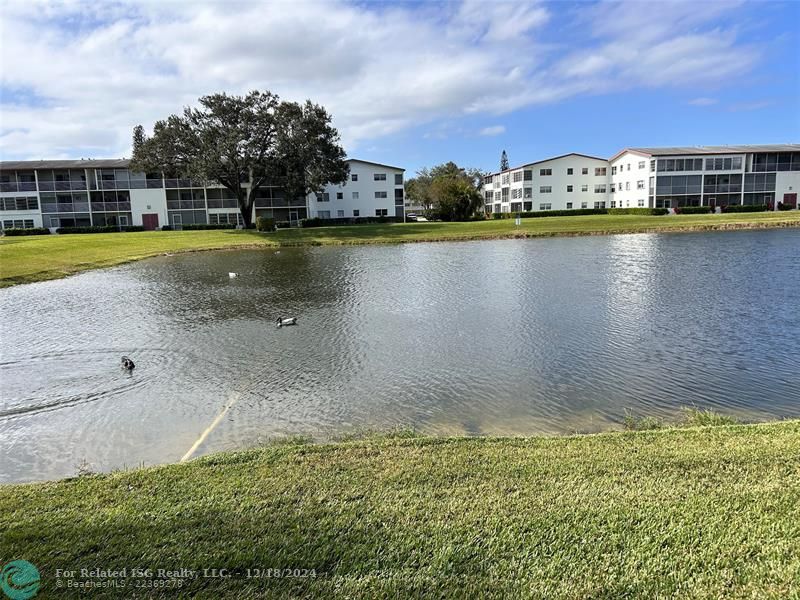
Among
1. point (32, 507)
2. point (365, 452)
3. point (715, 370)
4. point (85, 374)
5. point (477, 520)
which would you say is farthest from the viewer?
point (85, 374)

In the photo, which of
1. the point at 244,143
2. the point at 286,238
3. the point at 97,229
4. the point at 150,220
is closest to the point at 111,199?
the point at 150,220

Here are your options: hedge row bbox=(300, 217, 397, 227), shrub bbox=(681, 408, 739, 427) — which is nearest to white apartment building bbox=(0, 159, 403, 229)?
hedge row bbox=(300, 217, 397, 227)

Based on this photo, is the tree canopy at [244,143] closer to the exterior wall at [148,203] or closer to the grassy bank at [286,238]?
the grassy bank at [286,238]

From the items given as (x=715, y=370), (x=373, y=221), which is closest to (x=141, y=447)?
(x=715, y=370)

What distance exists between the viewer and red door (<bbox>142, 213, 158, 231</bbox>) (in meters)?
69.3

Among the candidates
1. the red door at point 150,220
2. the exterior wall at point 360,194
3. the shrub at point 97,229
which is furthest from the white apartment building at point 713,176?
the shrub at point 97,229

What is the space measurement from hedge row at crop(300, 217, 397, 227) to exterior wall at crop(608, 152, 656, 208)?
121 feet

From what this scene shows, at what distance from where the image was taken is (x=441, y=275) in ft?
79.7

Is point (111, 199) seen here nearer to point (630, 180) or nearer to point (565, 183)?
point (565, 183)

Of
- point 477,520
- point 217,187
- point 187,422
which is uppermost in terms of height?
point 217,187

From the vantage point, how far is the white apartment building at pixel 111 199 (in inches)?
2712

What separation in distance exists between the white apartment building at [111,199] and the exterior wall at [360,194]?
10.8 feet

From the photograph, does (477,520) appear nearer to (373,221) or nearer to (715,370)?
(715,370)

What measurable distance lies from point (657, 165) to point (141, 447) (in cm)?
8159
